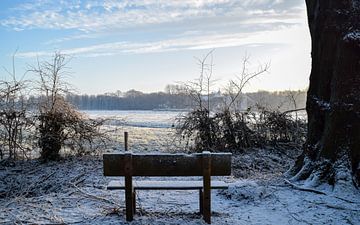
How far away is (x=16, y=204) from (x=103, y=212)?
1628 mm

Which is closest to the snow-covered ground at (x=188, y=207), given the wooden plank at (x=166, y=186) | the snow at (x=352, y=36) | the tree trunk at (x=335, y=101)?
the wooden plank at (x=166, y=186)

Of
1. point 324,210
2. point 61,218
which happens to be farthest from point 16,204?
point 324,210

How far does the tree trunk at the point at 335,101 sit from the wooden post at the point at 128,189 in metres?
3.42

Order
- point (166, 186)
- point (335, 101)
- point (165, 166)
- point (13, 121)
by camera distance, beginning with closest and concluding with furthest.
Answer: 1. point (165, 166)
2. point (166, 186)
3. point (335, 101)
4. point (13, 121)

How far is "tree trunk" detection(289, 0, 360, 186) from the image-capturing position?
7.30m

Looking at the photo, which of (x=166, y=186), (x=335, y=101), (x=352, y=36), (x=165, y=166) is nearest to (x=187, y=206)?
(x=166, y=186)

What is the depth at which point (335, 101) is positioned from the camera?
24.9 feet

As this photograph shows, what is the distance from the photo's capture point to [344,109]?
7406 mm

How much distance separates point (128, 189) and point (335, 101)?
4.11 metres

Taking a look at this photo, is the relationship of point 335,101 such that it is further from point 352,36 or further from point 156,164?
point 156,164

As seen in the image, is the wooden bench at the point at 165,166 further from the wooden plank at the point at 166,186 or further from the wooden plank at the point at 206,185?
the wooden plank at the point at 166,186

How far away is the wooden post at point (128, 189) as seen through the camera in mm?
5848

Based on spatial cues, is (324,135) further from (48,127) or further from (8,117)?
(8,117)

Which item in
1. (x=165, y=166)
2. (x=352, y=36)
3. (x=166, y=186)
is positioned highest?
(x=352, y=36)
